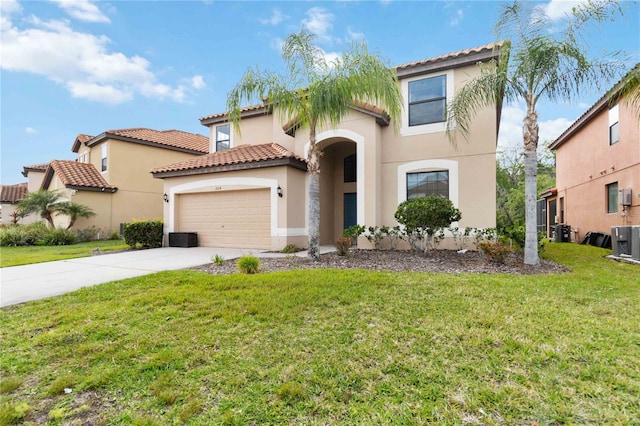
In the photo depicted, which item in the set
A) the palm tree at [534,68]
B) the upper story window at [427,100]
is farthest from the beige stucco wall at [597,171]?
the upper story window at [427,100]

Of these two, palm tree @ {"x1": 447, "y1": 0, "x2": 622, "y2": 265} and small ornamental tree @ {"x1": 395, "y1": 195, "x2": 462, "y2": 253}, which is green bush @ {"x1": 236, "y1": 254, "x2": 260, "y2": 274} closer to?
small ornamental tree @ {"x1": 395, "y1": 195, "x2": 462, "y2": 253}

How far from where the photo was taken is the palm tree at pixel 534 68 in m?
7.12

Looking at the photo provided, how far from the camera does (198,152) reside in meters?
21.9

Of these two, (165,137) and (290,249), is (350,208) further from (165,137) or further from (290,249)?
(165,137)

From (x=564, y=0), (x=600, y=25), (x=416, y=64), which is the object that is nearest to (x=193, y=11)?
(x=416, y=64)

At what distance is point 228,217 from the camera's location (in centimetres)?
1295

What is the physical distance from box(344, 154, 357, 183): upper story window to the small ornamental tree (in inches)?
218

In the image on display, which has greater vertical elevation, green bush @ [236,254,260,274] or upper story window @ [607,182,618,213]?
upper story window @ [607,182,618,213]

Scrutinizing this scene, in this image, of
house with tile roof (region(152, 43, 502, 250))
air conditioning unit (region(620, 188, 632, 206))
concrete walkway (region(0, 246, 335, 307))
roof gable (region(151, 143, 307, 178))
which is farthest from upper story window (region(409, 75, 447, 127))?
concrete walkway (region(0, 246, 335, 307))

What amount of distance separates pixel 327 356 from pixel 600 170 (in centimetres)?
1815

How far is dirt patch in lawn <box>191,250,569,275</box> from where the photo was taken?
23.8 ft

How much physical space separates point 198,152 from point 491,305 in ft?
70.8

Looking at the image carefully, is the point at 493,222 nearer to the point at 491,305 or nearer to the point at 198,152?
the point at 491,305

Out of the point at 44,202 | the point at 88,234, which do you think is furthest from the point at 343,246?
the point at 44,202
